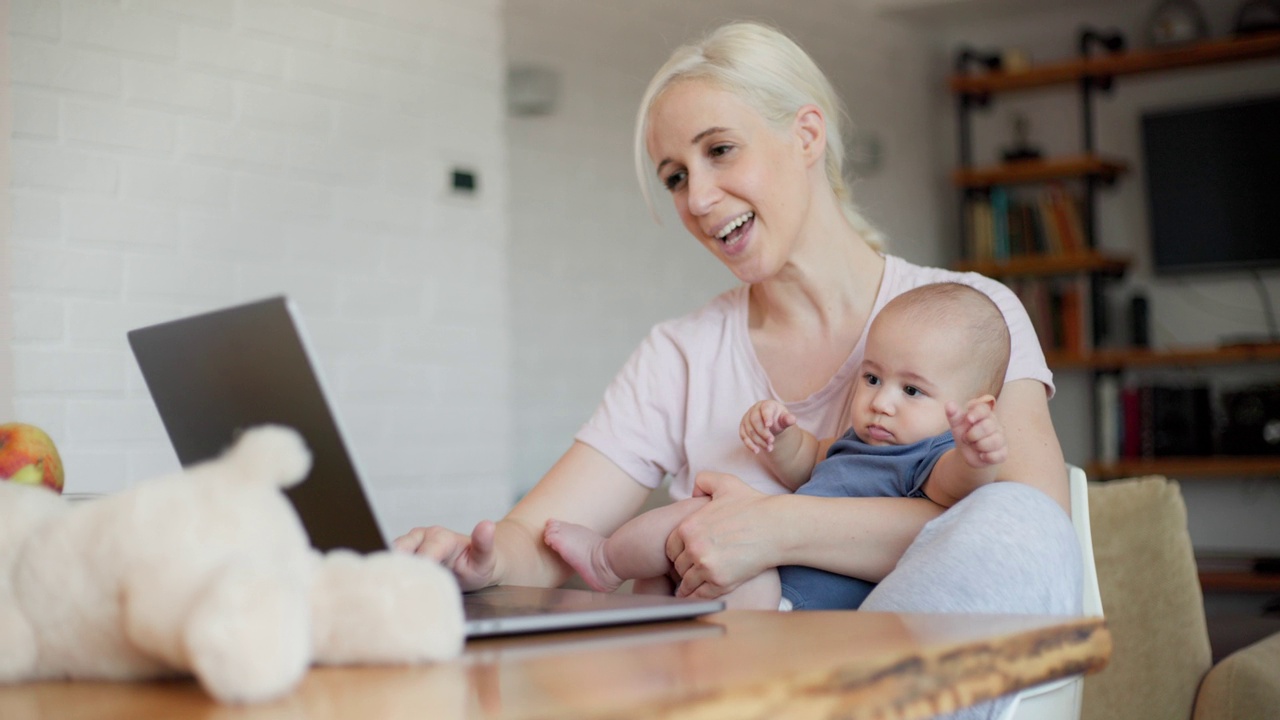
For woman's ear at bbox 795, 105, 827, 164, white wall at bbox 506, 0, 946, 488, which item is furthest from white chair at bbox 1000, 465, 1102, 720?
white wall at bbox 506, 0, 946, 488

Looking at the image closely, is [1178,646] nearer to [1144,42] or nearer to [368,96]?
[368,96]

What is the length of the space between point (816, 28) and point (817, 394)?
4.10 metres

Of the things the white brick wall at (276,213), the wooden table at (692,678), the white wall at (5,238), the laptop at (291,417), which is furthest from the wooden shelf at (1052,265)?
the wooden table at (692,678)

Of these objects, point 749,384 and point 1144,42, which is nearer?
point 749,384

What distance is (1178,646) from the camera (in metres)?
1.77

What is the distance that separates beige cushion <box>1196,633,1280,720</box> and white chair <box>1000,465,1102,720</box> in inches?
16.4

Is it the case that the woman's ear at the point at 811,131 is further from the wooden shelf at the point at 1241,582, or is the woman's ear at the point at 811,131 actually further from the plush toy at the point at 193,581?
the wooden shelf at the point at 1241,582

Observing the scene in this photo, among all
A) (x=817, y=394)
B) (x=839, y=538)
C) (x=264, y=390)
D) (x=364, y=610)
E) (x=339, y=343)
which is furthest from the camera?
(x=339, y=343)

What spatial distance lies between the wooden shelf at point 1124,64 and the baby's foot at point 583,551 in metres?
4.90

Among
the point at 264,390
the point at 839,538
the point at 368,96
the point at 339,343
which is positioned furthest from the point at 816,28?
the point at 264,390

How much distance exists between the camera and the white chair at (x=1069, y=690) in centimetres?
112

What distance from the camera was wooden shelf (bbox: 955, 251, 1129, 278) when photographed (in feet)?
18.2

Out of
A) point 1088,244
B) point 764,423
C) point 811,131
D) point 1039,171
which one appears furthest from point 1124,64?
point 764,423

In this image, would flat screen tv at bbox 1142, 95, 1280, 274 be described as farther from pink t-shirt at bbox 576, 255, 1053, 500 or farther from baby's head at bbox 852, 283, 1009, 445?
baby's head at bbox 852, 283, 1009, 445
